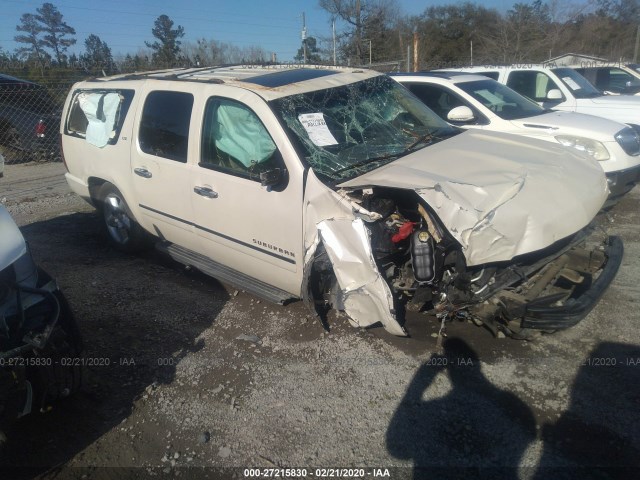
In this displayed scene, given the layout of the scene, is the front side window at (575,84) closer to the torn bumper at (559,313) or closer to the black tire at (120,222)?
the torn bumper at (559,313)

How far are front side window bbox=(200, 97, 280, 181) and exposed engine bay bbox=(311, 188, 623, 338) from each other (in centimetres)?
82

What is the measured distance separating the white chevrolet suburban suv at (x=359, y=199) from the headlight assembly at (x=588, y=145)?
167 cm

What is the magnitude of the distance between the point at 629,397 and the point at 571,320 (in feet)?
1.86

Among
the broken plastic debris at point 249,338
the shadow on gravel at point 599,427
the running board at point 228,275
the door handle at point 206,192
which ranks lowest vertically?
the broken plastic debris at point 249,338

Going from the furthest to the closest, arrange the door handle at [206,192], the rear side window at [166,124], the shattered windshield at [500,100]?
1. the shattered windshield at [500,100]
2. the rear side window at [166,124]
3. the door handle at [206,192]

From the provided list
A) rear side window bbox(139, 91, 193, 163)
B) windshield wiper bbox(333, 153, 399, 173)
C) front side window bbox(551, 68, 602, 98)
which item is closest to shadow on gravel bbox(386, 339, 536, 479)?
windshield wiper bbox(333, 153, 399, 173)

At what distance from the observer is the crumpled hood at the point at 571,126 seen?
5770 mm

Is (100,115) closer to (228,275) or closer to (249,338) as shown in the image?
(228,275)

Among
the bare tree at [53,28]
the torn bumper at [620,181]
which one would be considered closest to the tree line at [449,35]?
the bare tree at [53,28]

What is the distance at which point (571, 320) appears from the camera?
2934 millimetres

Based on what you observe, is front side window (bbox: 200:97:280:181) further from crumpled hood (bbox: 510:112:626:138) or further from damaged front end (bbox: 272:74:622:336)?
crumpled hood (bbox: 510:112:626:138)

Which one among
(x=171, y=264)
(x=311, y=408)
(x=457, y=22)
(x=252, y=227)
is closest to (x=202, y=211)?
(x=252, y=227)

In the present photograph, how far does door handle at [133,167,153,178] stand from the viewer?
4473mm

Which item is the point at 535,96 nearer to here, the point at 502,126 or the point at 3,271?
the point at 502,126
